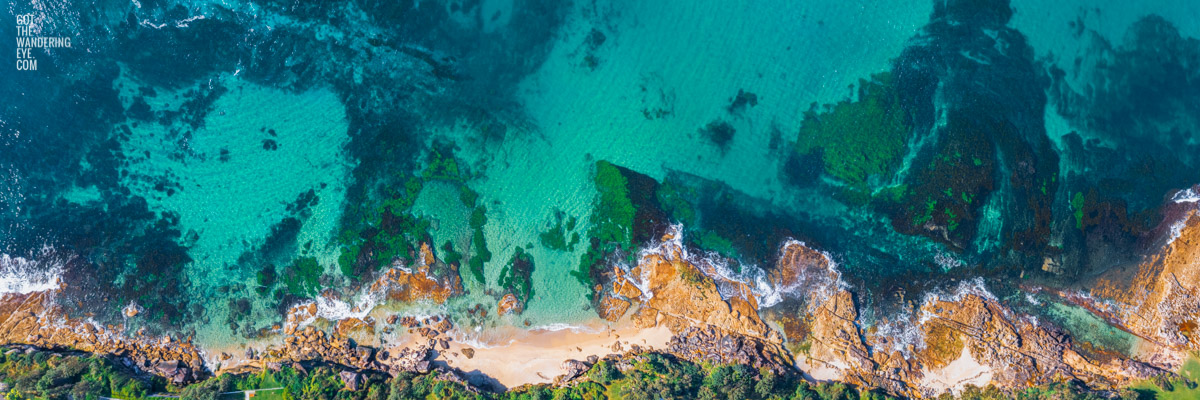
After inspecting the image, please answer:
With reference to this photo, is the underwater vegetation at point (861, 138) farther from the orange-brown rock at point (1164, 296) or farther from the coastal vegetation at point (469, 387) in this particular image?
the orange-brown rock at point (1164, 296)

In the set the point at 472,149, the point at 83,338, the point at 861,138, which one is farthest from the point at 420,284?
the point at 861,138

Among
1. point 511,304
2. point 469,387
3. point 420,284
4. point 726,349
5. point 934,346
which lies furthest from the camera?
point 511,304

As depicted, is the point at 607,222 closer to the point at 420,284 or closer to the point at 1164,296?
the point at 420,284

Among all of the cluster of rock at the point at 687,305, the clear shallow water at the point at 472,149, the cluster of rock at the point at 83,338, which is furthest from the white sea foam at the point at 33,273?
the cluster of rock at the point at 687,305

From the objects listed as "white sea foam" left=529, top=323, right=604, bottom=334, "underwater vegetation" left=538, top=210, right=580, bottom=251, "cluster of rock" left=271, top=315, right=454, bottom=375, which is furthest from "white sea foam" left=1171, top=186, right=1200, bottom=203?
"cluster of rock" left=271, top=315, right=454, bottom=375

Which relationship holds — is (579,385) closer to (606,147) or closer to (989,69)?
(606,147)

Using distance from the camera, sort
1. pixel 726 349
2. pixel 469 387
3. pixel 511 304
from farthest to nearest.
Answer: pixel 511 304, pixel 726 349, pixel 469 387
